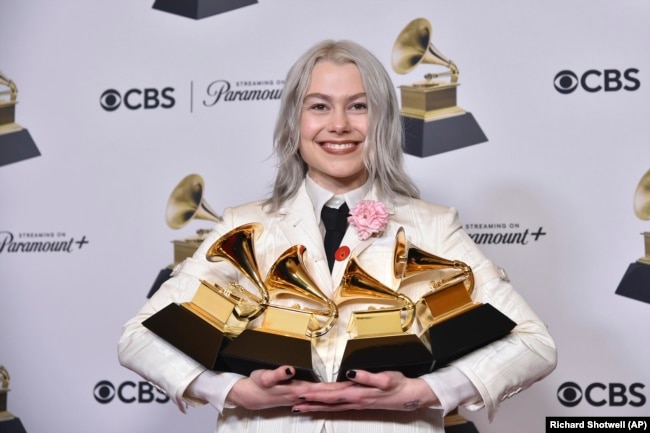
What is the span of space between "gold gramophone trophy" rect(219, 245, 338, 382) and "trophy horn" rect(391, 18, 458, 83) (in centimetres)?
115

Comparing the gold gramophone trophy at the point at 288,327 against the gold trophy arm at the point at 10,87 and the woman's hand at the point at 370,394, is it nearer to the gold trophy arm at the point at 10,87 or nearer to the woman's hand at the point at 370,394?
the woman's hand at the point at 370,394

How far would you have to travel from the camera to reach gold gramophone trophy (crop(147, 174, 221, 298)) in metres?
2.70

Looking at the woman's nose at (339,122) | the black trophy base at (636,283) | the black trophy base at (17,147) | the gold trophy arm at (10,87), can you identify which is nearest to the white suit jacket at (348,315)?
the woman's nose at (339,122)

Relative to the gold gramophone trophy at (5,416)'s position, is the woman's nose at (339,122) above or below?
above

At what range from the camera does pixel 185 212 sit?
272cm

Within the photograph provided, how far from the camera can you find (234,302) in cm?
163

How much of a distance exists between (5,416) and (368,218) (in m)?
1.64

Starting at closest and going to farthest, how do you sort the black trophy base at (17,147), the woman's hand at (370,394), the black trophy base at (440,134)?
the woman's hand at (370,394), the black trophy base at (440,134), the black trophy base at (17,147)

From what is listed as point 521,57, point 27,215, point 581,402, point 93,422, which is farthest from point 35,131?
point 581,402

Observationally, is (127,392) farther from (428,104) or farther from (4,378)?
(428,104)

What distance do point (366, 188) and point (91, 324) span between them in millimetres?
1241

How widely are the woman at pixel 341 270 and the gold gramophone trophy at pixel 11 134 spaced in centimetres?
A: 121

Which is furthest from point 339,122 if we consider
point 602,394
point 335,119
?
point 602,394

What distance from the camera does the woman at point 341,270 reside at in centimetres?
156
